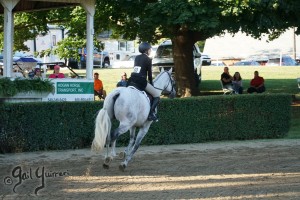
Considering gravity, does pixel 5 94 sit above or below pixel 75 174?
above

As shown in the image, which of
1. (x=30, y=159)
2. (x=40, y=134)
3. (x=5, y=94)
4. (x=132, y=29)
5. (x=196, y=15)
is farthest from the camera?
(x=132, y=29)

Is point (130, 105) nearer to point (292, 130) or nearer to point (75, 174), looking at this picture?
point (75, 174)

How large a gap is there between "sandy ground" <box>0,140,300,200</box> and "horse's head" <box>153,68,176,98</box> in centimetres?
149

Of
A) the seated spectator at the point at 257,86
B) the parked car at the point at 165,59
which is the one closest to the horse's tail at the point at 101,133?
the seated spectator at the point at 257,86

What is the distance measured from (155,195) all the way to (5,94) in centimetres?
911

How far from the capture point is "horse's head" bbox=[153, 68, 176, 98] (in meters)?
Result: 14.0

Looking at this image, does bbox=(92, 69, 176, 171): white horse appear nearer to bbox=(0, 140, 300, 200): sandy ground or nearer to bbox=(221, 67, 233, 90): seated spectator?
bbox=(0, 140, 300, 200): sandy ground

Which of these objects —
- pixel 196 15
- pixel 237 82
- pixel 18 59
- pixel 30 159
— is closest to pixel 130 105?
pixel 30 159

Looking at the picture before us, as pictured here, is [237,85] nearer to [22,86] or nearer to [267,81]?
[267,81]

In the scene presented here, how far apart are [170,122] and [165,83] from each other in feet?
11.0

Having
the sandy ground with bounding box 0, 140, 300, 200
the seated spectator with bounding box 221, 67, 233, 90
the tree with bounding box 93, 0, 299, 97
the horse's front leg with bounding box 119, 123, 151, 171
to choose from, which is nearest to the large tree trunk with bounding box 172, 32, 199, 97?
the tree with bounding box 93, 0, 299, 97

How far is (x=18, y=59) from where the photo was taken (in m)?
36.7

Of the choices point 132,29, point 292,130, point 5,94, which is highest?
point 132,29

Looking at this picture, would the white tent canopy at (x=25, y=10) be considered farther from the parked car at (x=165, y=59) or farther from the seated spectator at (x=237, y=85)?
the parked car at (x=165, y=59)
